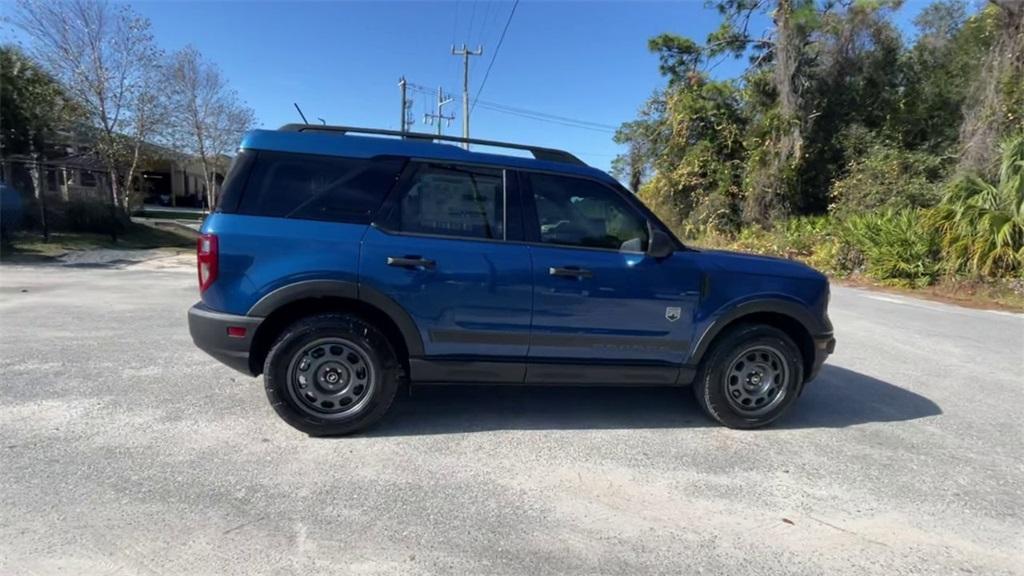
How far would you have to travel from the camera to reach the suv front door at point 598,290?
3872 millimetres

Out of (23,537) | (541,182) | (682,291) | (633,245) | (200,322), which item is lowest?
(23,537)

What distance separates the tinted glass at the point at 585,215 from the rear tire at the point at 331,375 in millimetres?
1389

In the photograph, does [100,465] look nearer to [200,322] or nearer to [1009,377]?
[200,322]

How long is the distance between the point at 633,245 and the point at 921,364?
4662mm

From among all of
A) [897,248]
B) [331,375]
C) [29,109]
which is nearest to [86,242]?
[29,109]

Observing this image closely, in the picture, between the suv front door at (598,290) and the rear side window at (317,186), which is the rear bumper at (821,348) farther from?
the rear side window at (317,186)

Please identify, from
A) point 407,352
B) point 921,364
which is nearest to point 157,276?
point 407,352

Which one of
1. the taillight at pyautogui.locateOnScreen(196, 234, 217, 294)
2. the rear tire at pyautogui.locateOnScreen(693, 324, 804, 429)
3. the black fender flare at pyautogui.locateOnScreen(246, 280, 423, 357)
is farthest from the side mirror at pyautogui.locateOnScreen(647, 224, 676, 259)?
the taillight at pyautogui.locateOnScreen(196, 234, 217, 294)

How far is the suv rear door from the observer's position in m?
3.70

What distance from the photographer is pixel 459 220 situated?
387cm

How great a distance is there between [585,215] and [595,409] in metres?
1.58

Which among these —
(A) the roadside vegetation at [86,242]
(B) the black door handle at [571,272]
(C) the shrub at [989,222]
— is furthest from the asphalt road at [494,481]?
(A) the roadside vegetation at [86,242]

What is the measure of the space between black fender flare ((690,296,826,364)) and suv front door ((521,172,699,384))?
4.9 inches

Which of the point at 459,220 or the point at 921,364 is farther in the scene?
the point at 921,364
